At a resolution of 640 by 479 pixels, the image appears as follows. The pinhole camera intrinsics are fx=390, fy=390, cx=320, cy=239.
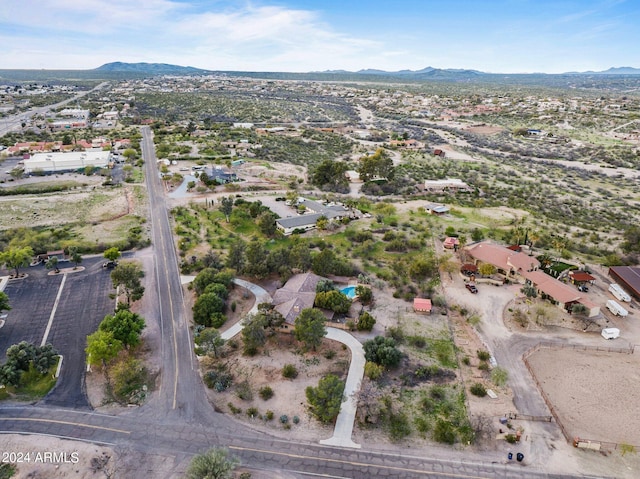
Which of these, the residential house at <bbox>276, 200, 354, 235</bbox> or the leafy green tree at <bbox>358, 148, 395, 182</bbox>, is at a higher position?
the leafy green tree at <bbox>358, 148, 395, 182</bbox>

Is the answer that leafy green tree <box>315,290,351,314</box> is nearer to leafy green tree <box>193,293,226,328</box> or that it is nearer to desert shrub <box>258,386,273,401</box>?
leafy green tree <box>193,293,226,328</box>

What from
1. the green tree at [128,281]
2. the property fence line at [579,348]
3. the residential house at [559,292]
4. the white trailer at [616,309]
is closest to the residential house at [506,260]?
the residential house at [559,292]

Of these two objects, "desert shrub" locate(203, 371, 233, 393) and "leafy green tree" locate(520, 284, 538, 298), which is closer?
"desert shrub" locate(203, 371, 233, 393)

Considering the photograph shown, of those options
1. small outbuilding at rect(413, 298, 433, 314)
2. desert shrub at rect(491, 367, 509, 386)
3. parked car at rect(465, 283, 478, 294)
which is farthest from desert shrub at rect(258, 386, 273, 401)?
parked car at rect(465, 283, 478, 294)

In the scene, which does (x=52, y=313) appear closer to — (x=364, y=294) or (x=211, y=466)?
(x=211, y=466)

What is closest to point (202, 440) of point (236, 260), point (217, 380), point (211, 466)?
point (211, 466)

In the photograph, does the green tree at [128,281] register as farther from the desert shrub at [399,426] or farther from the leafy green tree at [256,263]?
the desert shrub at [399,426]
